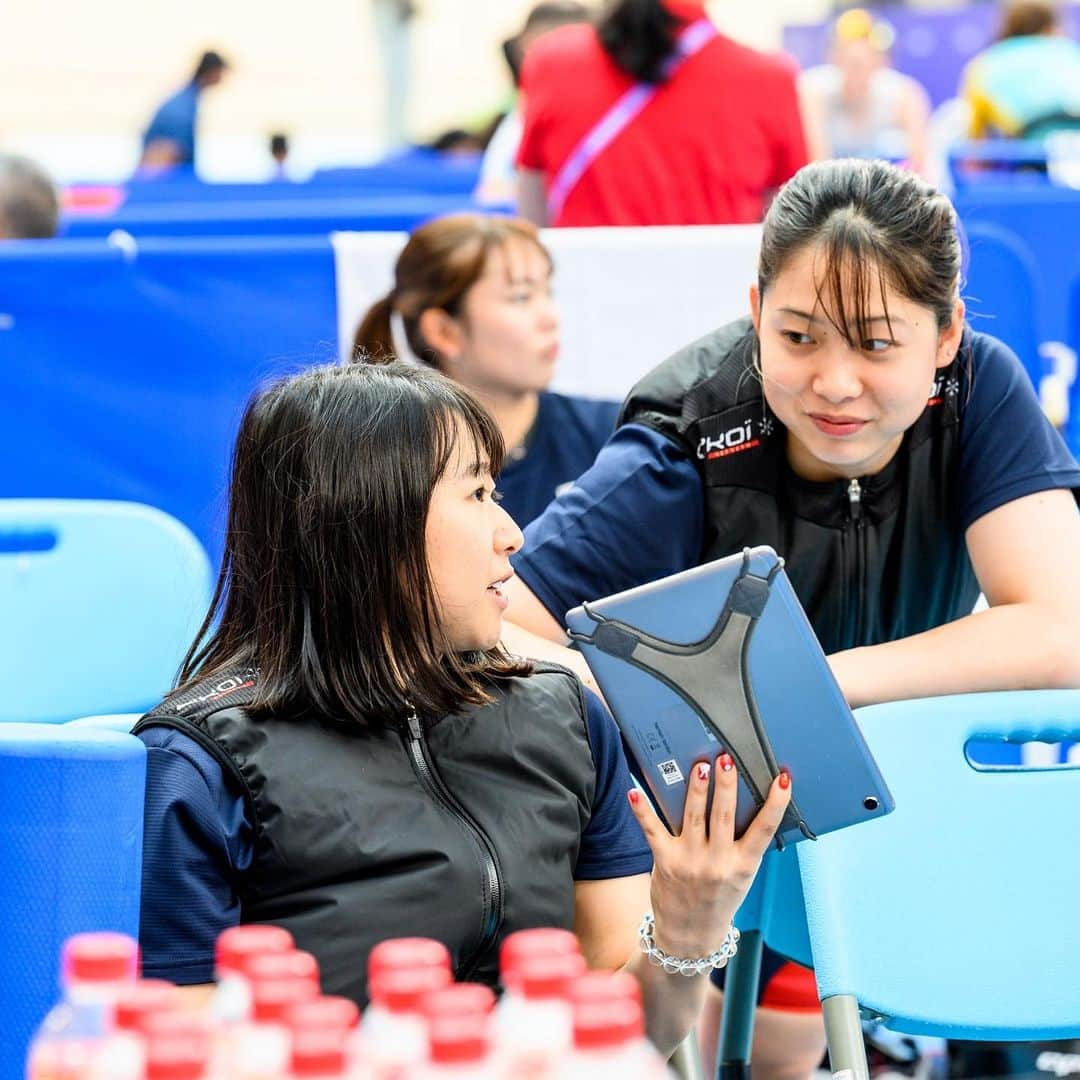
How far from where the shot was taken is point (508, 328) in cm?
329

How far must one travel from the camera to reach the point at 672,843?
1.48 metres

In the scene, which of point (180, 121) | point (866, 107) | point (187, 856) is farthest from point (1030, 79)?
point (187, 856)

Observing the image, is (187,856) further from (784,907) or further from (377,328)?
(377,328)

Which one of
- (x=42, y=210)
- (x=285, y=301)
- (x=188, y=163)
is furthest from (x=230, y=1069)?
(x=188, y=163)

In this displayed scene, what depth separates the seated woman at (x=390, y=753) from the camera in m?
1.48

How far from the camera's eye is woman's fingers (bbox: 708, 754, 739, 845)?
1.46m

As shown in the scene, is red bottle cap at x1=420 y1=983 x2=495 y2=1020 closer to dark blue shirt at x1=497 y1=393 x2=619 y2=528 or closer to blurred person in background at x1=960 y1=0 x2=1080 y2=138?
dark blue shirt at x1=497 y1=393 x2=619 y2=528

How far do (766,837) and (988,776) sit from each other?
0.41 metres

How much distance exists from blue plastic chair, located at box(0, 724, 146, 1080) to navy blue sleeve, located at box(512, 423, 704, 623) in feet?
2.49

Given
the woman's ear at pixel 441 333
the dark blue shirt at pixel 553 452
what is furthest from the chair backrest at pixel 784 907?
the woman's ear at pixel 441 333

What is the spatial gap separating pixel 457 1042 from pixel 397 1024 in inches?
2.7

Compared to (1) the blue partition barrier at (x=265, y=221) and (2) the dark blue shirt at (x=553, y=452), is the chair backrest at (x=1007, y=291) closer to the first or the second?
(2) the dark blue shirt at (x=553, y=452)

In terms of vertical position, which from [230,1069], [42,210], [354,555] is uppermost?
[42,210]

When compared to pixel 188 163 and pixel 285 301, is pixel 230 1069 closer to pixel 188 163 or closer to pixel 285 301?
pixel 285 301
